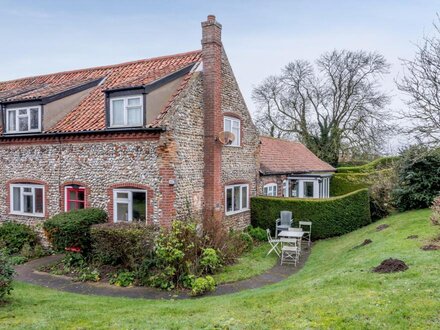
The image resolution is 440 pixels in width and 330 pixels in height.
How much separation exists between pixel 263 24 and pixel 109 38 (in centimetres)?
813

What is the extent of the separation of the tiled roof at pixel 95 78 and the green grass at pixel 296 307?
22.0 feet

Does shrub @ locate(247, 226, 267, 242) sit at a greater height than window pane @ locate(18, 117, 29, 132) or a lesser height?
lesser

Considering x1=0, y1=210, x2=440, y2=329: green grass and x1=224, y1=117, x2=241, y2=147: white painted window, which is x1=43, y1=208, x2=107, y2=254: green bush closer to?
x1=0, y1=210, x2=440, y2=329: green grass

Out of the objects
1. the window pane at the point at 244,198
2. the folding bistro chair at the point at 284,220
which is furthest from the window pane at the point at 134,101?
the folding bistro chair at the point at 284,220

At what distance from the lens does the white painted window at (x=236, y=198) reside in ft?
54.0

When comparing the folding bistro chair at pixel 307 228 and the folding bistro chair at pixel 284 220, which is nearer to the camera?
the folding bistro chair at pixel 307 228

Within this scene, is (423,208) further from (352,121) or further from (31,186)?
(352,121)

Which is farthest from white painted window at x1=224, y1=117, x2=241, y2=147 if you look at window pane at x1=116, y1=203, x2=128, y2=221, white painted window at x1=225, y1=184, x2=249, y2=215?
window pane at x1=116, y1=203, x2=128, y2=221

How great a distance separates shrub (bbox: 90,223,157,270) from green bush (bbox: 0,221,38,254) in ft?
15.8

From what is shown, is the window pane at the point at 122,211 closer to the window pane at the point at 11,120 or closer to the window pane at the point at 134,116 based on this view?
the window pane at the point at 134,116

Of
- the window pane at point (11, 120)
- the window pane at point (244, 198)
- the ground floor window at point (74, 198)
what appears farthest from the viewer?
the window pane at point (244, 198)

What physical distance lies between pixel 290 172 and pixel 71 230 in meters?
14.5

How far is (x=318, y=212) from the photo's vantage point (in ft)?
58.1

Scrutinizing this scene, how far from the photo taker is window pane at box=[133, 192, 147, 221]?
13.2 m
